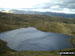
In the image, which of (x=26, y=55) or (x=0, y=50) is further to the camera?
(x=0, y=50)

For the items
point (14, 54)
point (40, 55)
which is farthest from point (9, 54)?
point (40, 55)

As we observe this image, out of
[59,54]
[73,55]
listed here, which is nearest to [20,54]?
[59,54]

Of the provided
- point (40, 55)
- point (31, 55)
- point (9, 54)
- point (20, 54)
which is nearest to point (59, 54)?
point (40, 55)

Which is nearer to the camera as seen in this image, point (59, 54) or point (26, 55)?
point (26, 55)

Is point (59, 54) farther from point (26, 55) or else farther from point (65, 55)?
point (26, 55)

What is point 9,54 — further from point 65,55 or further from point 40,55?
point 65,55

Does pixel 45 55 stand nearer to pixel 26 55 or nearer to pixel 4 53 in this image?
pixel 26 55

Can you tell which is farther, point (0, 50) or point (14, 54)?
point (0, 50)
